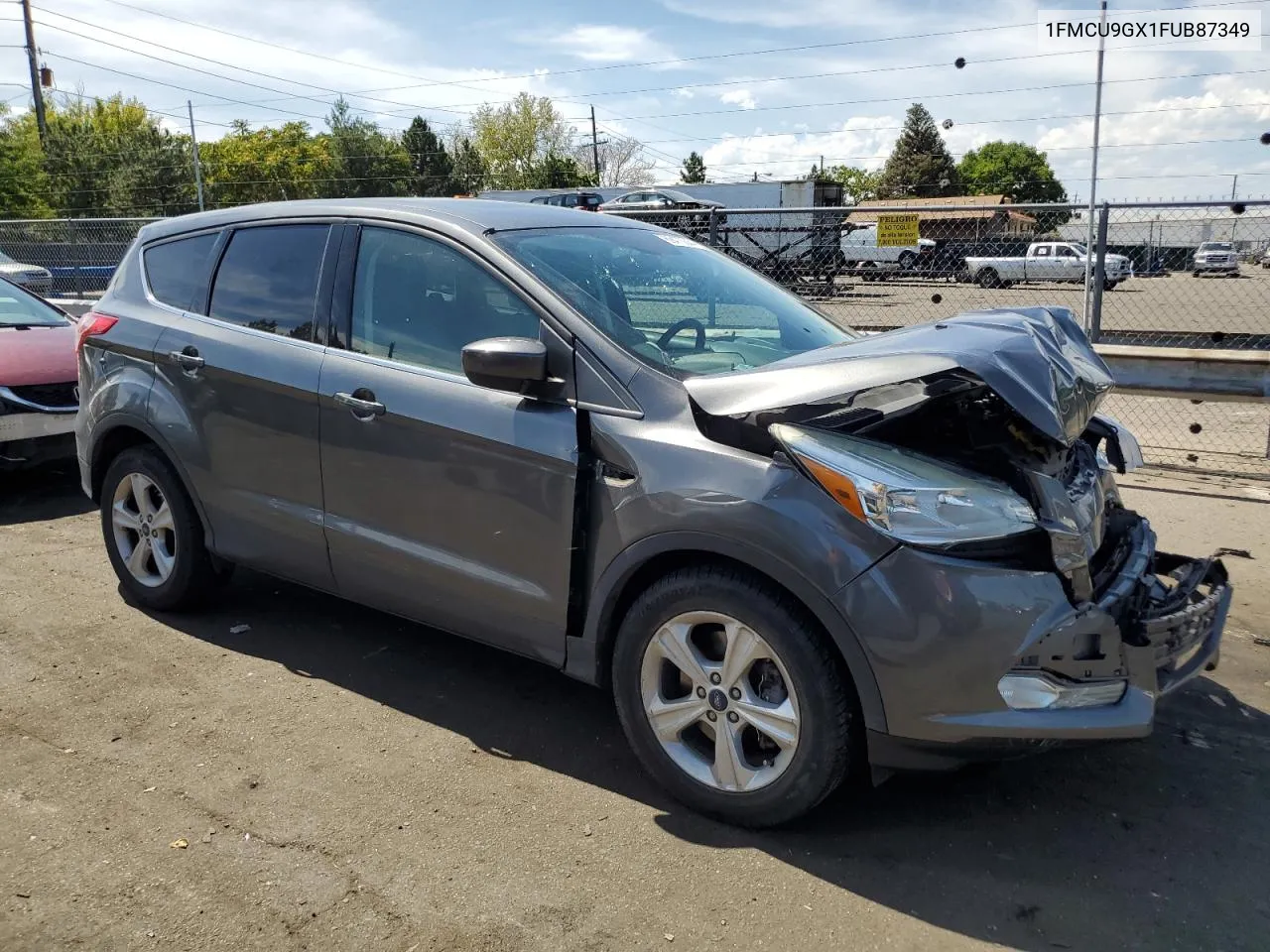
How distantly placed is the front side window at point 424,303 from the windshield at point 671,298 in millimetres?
162

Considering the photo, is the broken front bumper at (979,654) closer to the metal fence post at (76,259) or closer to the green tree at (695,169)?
the metal fence post at (76,259)

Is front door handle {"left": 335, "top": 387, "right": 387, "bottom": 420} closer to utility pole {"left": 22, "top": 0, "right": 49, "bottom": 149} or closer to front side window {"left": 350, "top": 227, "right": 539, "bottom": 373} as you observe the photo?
front side window {"left": 350, "top": 227, "right": 539, "bottom": 373}

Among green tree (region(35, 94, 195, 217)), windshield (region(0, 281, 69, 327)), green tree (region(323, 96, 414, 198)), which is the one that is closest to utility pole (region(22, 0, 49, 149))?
green tree (region(35, 94, 195, 217))

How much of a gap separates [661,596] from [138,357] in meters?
2.86

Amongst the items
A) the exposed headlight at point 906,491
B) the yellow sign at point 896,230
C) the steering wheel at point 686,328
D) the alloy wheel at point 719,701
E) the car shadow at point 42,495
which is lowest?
the car shadow at point 42,495

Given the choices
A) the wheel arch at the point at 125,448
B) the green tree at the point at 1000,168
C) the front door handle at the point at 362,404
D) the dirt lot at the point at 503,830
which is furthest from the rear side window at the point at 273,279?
the green tree at the point at 1000,168

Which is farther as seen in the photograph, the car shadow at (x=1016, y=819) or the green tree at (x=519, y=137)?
the green tree at (x=519, y=137)

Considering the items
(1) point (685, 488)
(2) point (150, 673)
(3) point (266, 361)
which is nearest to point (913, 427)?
(1) point (685, 488)

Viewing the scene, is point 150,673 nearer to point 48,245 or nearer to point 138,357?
point 138,357

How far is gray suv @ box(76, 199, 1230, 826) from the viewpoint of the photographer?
2719mm

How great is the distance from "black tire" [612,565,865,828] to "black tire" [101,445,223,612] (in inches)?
92.6

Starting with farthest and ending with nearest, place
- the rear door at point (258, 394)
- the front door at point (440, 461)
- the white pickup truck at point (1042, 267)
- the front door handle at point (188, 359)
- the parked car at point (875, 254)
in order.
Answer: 1. the white pickup truck at point (1042, 267)
2. the parked car at point (875, 254)
3. the front door handle at point (188, 359)
4. the rear door at point (258, 394)
5. the front door at point (440, 461)

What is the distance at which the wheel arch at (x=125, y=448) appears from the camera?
175 inches

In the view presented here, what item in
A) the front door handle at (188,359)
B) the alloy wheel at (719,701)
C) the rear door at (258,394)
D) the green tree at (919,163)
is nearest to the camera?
the alloy wheel at (719,701)
